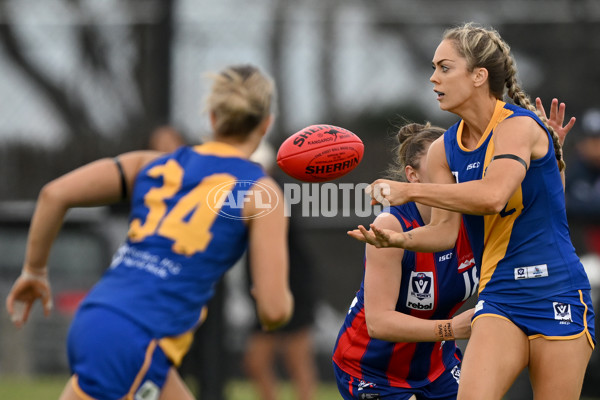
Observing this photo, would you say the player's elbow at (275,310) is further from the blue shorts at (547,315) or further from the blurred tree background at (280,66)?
the blurred tree background at (280,66)

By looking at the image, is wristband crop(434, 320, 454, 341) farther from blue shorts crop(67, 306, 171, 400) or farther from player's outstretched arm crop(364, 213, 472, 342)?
blue shorts crop(67, 306, 171, 400)

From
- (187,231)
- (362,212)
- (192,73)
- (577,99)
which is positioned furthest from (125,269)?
(577,99)

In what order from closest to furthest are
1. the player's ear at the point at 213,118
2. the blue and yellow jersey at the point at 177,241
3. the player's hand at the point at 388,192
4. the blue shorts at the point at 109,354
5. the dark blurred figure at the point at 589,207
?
the player's hand at the point at 388,192
the blue shorts at the point at 109,354
the blue and yellow jersey at the point at 177,241
the player's ear at the point at 213,118
the dark blurred figure at the point at 589,207

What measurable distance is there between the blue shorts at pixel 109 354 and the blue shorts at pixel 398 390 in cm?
90

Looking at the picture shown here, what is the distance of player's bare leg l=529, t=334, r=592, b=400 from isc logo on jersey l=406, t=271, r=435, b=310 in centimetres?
46

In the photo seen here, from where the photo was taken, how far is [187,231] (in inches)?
137

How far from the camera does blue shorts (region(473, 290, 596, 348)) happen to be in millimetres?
3445

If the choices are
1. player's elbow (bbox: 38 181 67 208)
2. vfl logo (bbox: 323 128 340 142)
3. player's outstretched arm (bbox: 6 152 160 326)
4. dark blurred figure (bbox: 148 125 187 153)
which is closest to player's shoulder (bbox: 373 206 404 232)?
vfl logo (bbox: 323 128 340 142)

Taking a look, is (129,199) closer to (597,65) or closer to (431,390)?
(431,390)

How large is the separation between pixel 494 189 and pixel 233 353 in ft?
16.1

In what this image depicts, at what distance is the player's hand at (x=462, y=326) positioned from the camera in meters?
3.53

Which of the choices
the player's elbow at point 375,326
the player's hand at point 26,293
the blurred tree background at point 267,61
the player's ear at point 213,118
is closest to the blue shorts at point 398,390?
the player's elbow at point 375,326

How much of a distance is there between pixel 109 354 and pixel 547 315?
1573mm

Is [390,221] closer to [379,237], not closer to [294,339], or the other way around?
[379,237]
